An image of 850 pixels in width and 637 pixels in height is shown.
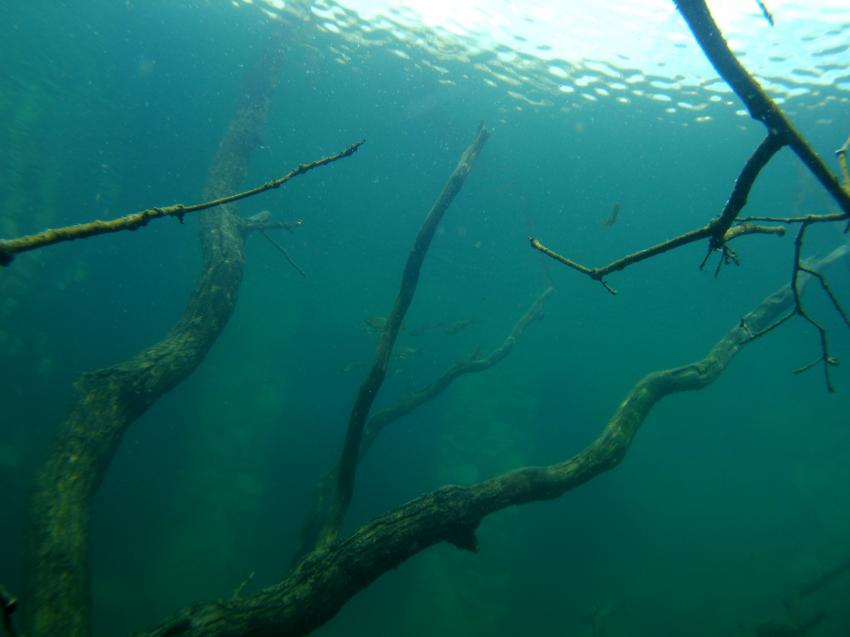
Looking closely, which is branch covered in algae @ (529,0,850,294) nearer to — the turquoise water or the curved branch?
the curved branch

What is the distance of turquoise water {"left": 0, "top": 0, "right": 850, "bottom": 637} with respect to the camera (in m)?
17.1

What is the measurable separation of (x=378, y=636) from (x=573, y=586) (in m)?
10.6

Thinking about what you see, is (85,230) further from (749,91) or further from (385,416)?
(385,416)

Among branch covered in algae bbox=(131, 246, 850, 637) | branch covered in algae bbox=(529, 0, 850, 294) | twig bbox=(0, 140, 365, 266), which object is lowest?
branch covered in algae bbox=(131, 246, 850, 637)

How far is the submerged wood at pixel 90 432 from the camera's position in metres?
4.64

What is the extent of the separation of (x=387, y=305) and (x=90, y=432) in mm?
31409

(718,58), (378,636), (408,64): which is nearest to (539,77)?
(408,64)

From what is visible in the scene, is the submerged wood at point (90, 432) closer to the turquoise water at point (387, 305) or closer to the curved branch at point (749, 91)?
the curved branch at point (749, 91)

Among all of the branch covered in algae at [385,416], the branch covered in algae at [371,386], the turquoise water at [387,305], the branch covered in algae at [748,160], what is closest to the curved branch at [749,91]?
the branch covered in algae at [748,160]

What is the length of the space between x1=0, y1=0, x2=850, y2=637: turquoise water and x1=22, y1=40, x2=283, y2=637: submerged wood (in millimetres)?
7539

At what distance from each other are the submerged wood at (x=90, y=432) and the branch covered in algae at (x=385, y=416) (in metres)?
2.70

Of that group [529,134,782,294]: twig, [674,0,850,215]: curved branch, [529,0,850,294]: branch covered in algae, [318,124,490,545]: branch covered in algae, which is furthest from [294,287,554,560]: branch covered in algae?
[674,0,850,215]: curved branch

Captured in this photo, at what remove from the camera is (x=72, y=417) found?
233 inches

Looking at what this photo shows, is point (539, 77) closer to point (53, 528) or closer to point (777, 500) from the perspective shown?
point (53, 528)
